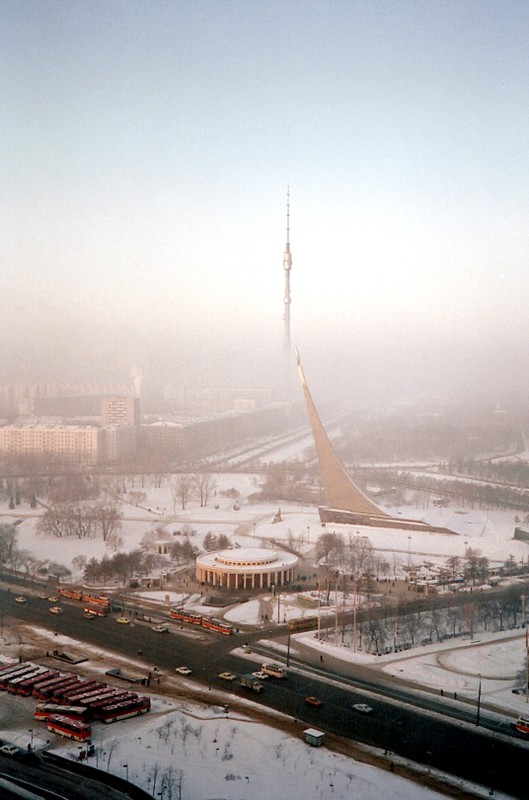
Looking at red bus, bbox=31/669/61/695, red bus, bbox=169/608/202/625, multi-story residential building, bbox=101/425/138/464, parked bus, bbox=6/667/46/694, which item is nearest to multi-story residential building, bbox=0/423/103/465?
multi-story residential building, bbox=101/425/138/464

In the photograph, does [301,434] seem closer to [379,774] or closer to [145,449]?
[145,449]

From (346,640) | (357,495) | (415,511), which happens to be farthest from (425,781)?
(415,511)

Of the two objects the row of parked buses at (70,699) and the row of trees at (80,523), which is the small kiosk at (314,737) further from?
the row of trees at (80,523)

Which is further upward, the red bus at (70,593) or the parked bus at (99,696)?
the parked bus at (99,696)

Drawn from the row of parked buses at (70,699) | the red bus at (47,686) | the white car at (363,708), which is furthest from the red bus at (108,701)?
the white car at (363,708)

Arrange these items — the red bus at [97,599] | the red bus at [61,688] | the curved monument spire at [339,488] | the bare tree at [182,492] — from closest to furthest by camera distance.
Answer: the red bus at [61,688]
the red bus at [97,599]
the curved monument spire at [339,488]
the bare tree at [182,492]

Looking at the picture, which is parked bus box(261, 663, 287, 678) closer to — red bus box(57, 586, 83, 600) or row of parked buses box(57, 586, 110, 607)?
row of parked buses box(57, 586, 110, 607)

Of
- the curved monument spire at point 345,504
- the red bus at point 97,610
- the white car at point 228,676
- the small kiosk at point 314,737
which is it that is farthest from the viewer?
the curved monument spire at point 345,504
